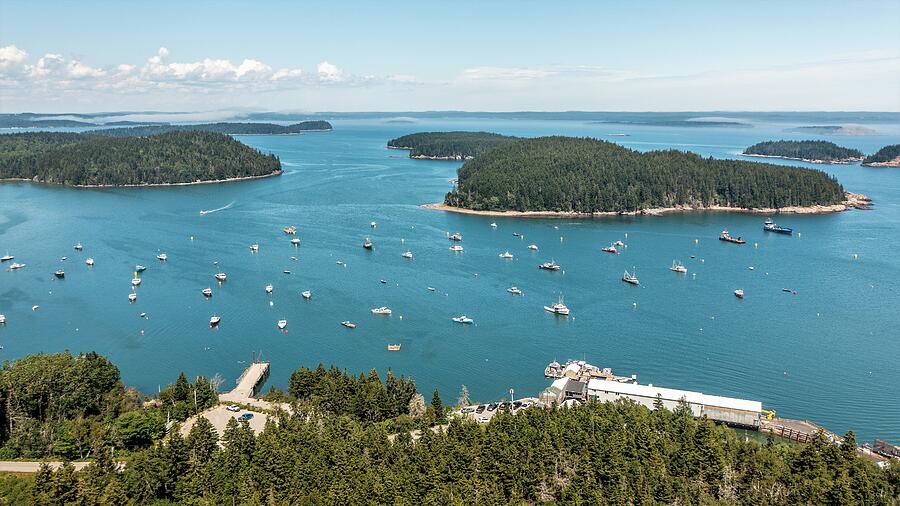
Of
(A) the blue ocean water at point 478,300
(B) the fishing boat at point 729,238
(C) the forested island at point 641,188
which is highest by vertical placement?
(C) the forested island at point 641,188

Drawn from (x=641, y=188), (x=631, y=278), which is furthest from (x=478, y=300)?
(x=641, y=188)

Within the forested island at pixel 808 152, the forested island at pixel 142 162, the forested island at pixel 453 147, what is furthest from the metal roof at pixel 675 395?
the forested island at pixel 808 152

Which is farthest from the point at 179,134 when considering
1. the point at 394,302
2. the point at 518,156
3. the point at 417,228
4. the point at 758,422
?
the point at 758,422

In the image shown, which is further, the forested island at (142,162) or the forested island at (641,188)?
the forested island at (142,162)

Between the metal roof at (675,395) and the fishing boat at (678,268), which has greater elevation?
the fishing boat at (678,268)

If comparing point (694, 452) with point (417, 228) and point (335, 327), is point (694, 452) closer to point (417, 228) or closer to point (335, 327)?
point (335, 327)

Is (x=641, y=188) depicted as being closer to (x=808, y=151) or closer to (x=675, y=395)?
(x=675, y=395)

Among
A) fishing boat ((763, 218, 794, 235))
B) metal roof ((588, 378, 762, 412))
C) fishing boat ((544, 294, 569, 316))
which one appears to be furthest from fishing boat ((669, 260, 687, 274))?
metal roof ((588, 378, 762, 412))

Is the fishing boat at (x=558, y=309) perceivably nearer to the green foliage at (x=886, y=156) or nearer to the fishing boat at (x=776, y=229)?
the fishing boat at (x=776, y=229)
